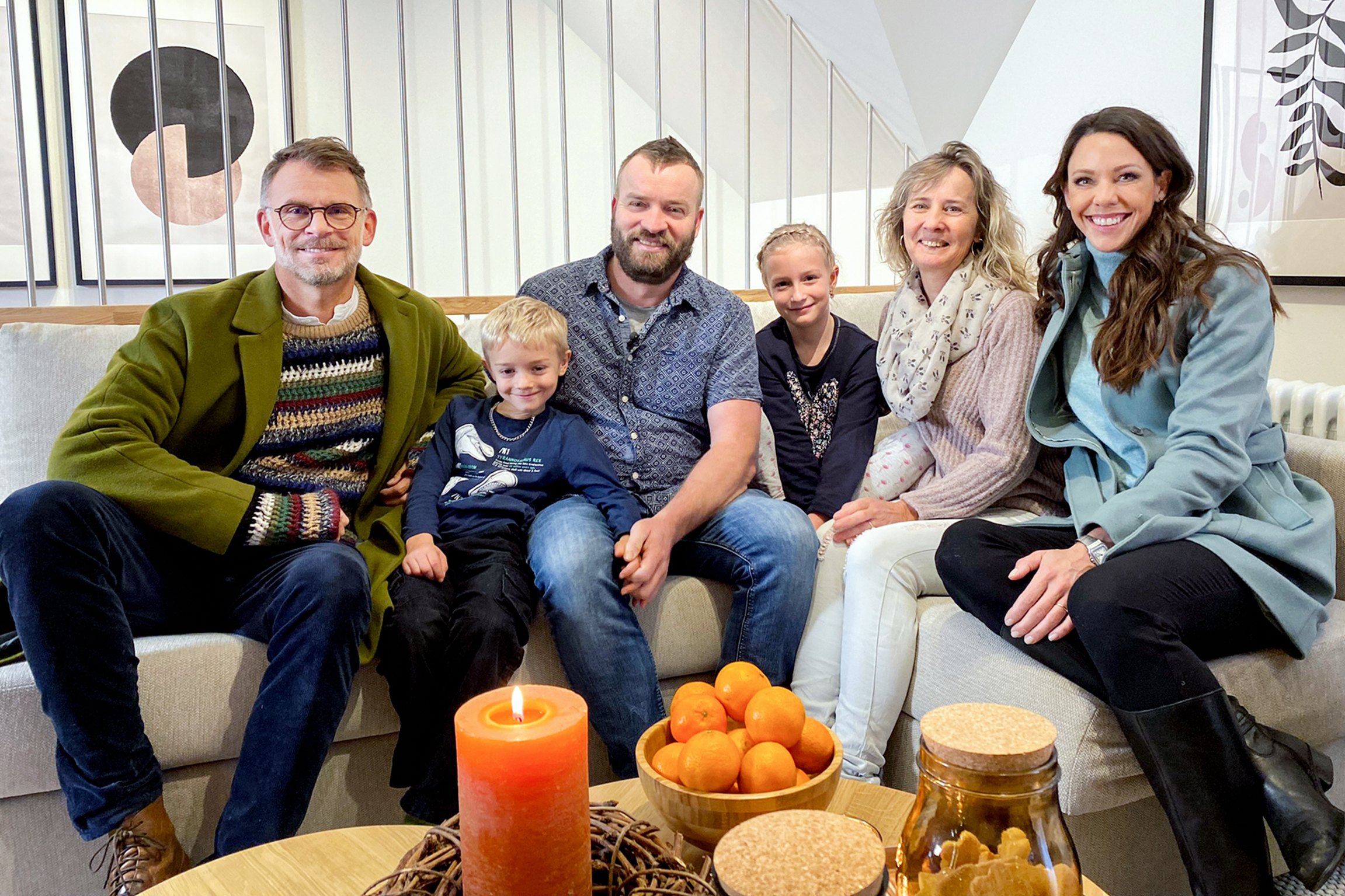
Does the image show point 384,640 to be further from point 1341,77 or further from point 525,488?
point 1341,77

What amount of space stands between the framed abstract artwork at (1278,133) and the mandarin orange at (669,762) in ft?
6.24

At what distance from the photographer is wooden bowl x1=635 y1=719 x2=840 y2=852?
828 mm

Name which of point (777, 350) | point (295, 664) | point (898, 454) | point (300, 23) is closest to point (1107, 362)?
point (898, 454)

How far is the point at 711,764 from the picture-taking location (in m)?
0.84

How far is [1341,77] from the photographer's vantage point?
217 centimetres

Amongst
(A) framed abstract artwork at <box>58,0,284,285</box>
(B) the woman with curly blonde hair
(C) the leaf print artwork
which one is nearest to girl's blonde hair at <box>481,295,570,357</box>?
(B) the woman with curly blonde hair

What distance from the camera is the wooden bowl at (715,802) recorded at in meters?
0.83

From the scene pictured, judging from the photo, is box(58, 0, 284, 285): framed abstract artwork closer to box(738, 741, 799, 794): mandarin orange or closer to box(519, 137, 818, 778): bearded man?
box(519, 137, 818, 778): bearded man

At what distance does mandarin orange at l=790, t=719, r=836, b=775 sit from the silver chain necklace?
103 cm

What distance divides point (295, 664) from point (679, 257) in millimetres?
1018

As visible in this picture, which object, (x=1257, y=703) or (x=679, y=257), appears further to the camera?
(x=679, y=257)

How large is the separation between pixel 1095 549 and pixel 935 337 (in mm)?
524

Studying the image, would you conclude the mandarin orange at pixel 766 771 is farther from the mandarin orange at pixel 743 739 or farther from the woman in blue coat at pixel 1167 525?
the woman in blue coat at pixel 1167 525

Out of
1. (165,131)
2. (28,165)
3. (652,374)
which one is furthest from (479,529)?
(28,165)
